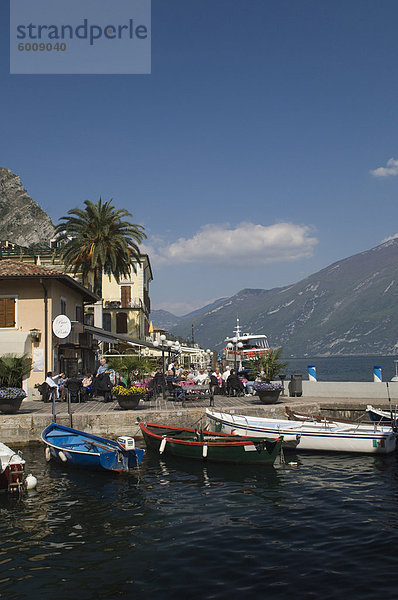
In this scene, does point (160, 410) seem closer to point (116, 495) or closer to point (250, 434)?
point (250, 434)

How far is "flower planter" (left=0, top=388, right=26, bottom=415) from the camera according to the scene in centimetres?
1906

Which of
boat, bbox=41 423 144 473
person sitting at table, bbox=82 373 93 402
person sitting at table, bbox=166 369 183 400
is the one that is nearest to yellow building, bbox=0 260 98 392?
person sitting at table, bbox=82 373 93 402

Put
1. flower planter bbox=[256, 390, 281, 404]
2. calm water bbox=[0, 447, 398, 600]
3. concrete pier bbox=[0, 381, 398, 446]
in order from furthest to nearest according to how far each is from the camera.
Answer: flower planter bbox=[256, 390, 281, 404] < concrete pier bbox=[0, 381, 398, 446] < calm water bbox=[0, 447, 398, 600]

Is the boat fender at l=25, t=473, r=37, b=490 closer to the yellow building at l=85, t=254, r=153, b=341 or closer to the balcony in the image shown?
the yellow building at l=85, t=254, r=153, b=341

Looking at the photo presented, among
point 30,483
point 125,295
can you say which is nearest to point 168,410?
point 30,483

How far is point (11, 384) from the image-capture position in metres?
20.1

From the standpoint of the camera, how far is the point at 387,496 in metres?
12.3

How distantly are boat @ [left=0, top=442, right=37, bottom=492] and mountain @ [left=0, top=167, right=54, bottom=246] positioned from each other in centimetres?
10325

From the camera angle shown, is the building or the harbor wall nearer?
the harbor wall

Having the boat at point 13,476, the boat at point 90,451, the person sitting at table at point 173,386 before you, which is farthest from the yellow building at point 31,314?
the boat at point 13,476

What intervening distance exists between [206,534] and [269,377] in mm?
13265

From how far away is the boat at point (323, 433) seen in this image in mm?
16516

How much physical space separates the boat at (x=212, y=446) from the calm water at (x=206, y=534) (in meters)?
0.39

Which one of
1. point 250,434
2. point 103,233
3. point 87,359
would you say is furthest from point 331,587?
point 103,233
